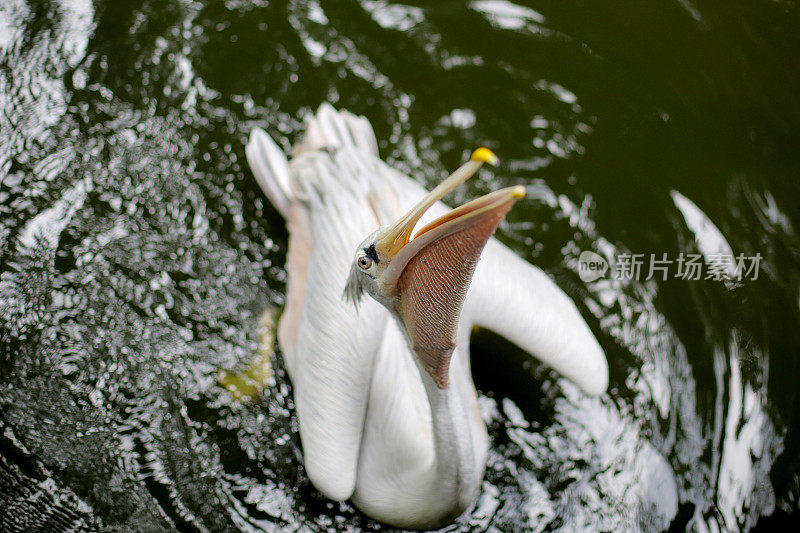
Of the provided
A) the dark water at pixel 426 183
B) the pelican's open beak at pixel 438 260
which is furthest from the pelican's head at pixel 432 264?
the dark water at pixel 426 183

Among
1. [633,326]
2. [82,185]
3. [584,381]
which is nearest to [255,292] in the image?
[82,185]

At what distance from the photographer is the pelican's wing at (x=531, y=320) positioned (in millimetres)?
2627

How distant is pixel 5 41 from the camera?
11.4ft

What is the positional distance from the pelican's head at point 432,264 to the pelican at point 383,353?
0.04ft

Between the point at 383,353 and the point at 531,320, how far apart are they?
517 millimetres

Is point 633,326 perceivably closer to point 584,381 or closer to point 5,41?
point 584,381

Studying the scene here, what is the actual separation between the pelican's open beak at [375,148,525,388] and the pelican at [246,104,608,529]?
0.7 inches

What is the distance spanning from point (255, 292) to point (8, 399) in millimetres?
919

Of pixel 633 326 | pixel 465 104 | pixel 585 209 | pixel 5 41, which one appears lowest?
pixel 633 326

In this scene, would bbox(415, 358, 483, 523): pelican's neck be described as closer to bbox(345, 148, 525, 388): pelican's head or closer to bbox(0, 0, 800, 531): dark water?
bbox(345, 148, 525, 388): pelican's head

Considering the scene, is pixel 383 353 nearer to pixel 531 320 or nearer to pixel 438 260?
pixel 531 320

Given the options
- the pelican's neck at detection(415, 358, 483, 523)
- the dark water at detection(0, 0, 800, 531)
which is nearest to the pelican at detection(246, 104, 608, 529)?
the pelican's neck at detection(415, 358, 483, 523)

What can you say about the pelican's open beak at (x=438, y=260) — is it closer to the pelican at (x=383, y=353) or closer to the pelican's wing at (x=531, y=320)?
the pelican at (x=383, y=353)

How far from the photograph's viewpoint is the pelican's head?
1461 millimetres
